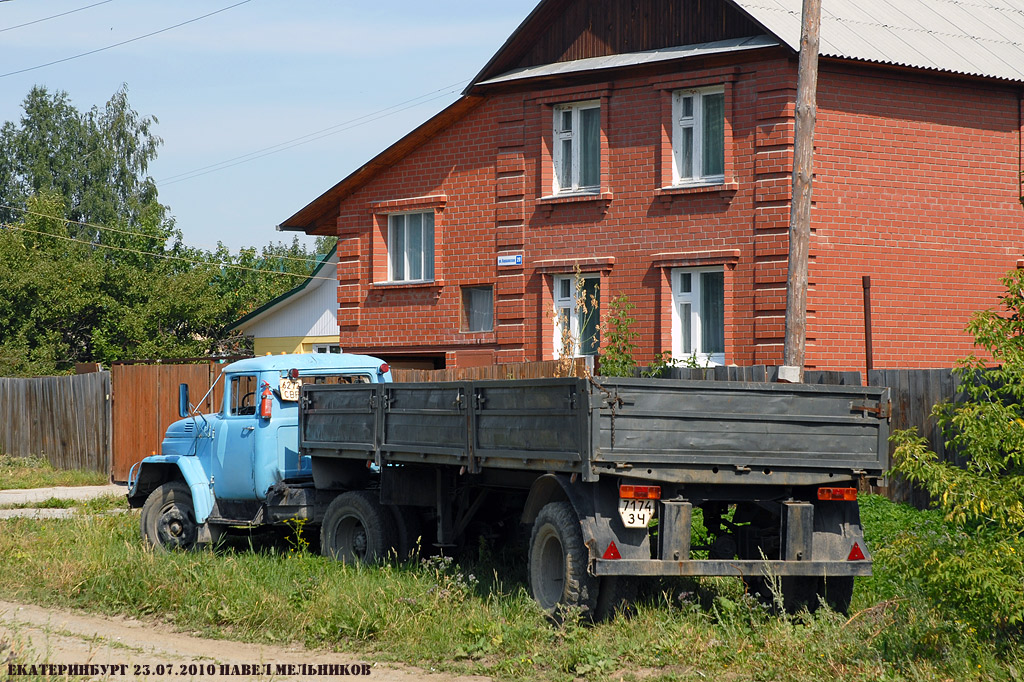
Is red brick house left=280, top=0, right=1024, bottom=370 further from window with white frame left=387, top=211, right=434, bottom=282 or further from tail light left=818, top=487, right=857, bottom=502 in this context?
tail light left=818, top=487, right=857, bottom=502

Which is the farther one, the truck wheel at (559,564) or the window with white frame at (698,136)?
the window with white frame at (698,136)

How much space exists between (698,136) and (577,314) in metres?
3.59

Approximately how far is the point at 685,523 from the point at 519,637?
1.37 meters

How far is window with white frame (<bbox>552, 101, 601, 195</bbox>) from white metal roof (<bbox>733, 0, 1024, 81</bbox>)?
3307 millimetres

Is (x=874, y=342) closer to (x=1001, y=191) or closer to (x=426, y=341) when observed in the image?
(x=1001, y=191)

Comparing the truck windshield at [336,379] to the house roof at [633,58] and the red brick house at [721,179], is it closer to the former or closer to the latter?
the red brick house at [721,179]

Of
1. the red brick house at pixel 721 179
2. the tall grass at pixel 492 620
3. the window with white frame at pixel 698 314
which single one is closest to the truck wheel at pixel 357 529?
the tall grass at pixel 492 620

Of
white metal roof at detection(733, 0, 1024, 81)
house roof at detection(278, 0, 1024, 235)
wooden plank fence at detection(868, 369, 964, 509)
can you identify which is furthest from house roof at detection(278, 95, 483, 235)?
wooden plank fence at detection(868, 369, 964, 509)

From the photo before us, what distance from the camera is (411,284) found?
2377 cm

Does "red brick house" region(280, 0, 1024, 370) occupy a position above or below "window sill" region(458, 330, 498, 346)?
above

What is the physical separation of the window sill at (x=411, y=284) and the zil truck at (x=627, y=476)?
11690mm

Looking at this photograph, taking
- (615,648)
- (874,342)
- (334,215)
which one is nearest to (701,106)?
(874,342)

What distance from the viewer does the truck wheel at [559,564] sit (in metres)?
8.85

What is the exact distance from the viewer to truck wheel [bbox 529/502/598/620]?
8.85m
